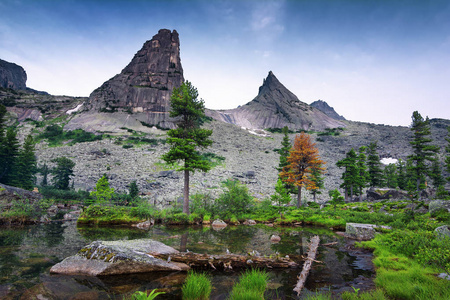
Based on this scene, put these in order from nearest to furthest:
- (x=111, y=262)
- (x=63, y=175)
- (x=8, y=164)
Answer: (x=111, y=262) < (x=8, y=164) < (x=63, y=175)

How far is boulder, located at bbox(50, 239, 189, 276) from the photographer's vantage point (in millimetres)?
6820

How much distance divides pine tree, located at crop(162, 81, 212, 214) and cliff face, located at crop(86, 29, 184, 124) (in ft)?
218

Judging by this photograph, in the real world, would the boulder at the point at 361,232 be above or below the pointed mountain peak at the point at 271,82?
below

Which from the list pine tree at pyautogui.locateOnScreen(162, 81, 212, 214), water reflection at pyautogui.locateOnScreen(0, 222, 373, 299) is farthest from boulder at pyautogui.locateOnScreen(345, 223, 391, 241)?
pine tree at pyautogui.locateOnScreen(162, 81, 212, 214)

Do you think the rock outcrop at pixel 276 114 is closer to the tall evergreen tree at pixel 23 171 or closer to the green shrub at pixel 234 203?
the tall evergreen tree at pixel 23 171

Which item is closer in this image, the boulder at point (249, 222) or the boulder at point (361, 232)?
the boulder at point (361, 232)

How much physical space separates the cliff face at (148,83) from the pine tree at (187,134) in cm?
6655

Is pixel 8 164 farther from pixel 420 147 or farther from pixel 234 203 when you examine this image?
pixel 420 147

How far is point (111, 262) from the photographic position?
6887 mm

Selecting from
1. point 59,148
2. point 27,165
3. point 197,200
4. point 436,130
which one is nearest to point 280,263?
point 197,200

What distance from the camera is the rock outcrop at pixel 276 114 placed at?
429 ft

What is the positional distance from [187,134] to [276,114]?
131714 millimetres

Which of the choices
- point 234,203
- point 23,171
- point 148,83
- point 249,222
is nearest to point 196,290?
point 249,222

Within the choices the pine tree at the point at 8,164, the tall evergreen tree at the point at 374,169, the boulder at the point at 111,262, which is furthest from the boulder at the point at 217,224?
the tall evergreen tree at the point at 374,169
